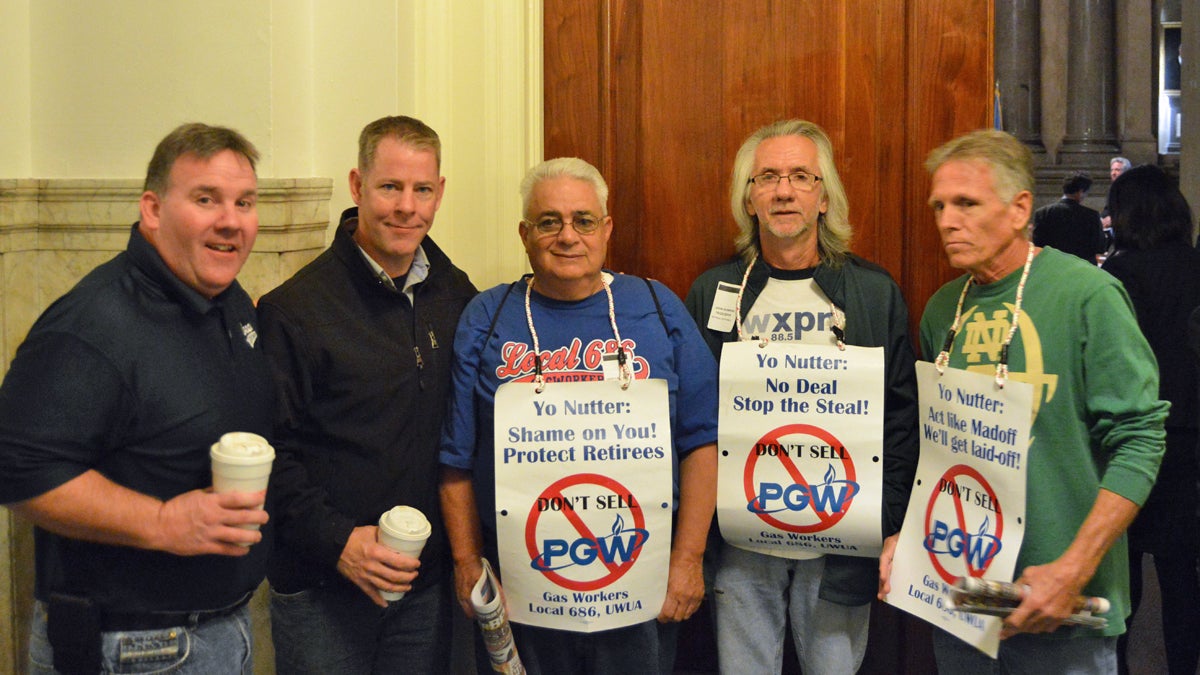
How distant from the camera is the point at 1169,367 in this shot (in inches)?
143

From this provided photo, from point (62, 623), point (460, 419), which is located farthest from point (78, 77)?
point (62, 623)

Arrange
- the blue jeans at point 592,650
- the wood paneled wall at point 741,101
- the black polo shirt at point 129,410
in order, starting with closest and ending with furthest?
the black polo shirt at point 129,410
the blue jeans at point 592,650
the wood paneled wall at point 741,101

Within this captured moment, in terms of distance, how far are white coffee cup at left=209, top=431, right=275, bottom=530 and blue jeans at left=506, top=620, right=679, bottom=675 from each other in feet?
2.86

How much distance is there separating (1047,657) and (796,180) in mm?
1146

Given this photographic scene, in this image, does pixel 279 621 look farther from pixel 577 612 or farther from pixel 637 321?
pixel 637 321

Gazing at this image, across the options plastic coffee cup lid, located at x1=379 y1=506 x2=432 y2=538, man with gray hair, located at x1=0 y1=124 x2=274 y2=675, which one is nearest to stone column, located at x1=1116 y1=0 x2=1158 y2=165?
plastic coffee cup lid, located at x1=379 y1=506 x2=432 y2=538

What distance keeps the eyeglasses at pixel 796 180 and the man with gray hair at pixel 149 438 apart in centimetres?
115

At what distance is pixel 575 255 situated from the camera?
248 cm

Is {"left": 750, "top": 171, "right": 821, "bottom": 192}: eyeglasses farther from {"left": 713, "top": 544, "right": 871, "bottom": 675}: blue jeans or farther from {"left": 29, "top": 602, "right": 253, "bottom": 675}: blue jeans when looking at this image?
{"left": 29, "top": 602, "right": 253, "bottom": 675}: blue jeans

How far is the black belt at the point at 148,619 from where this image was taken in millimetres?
1947

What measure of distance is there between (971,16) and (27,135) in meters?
2.46

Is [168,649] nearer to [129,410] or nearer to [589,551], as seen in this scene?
[129,410]

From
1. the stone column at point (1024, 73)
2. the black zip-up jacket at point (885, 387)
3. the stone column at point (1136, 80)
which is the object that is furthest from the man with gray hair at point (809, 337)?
the stone column at point (1136, 80)

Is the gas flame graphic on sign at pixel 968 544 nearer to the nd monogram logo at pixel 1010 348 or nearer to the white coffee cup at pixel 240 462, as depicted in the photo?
the nd monogram logo at pixel 1010 348
